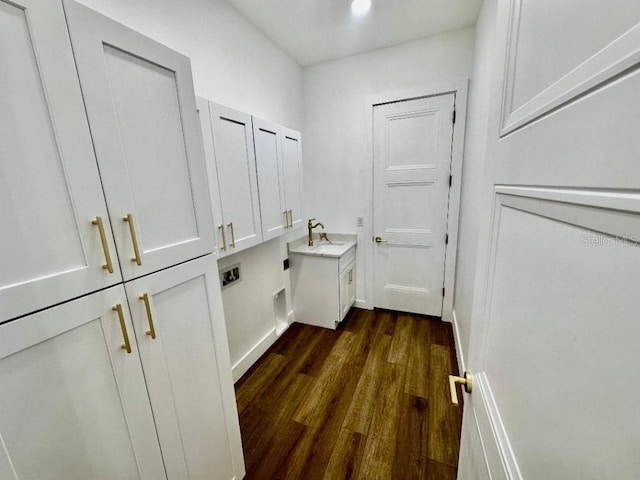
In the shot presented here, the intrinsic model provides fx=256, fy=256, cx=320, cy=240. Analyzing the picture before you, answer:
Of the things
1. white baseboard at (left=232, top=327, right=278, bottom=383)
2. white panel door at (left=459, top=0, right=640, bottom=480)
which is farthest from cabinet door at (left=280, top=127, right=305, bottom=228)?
white panel door at (left=459, top=0, right=640, bottom=480)

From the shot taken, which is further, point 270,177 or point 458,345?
point 458,345

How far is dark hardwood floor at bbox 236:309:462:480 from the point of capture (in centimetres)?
139

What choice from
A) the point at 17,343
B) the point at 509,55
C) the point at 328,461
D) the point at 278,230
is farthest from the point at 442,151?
the point at 17,343

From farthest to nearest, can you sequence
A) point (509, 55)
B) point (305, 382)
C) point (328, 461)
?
point (305, 382), point (328, 461), point (509, 55)

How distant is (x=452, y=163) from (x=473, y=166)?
1.69 ft

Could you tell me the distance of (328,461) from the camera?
1400 millimetres

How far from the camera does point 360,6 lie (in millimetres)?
1803

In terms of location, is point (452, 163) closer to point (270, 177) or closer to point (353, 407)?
point (270, 177)

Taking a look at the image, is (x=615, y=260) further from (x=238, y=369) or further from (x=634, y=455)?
(x=238, y=369)

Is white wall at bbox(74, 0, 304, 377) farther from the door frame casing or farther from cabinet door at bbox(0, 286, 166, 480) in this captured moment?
cabinet door at bbox(0, 286, 166, 480)

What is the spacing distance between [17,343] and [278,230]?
147 cm

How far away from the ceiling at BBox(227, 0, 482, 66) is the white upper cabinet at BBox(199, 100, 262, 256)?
95 centimetres

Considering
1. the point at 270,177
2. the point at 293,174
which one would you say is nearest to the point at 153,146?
the point at 270,177

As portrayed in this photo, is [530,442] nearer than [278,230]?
Yes
